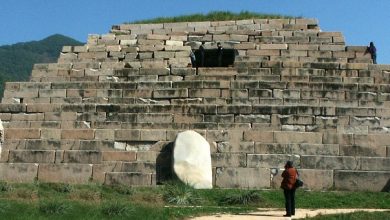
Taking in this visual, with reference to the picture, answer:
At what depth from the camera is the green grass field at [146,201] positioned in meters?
10.2

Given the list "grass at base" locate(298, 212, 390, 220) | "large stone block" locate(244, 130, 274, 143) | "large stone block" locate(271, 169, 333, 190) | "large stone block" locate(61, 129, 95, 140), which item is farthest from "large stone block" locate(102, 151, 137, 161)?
"grass at base" locate(298, 212, 390, 220)

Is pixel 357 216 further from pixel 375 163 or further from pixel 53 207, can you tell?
pixel 53 207

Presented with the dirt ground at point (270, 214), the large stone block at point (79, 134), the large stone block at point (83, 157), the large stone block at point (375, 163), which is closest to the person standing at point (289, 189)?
the dirt ground at point (270, 214)

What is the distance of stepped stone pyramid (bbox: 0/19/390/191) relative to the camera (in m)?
14.7

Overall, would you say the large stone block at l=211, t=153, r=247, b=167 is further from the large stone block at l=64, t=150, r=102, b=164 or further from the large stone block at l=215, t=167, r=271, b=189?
the large stone block at l=64, t=150, r=102, b=164

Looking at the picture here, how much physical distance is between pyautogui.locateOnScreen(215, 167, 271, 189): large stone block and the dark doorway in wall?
805 cm

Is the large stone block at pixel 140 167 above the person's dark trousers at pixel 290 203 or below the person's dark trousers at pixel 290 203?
above

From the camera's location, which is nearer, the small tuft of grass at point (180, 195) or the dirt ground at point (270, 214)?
the dirt ground at point (270, 214)

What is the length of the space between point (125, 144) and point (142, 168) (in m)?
1.19

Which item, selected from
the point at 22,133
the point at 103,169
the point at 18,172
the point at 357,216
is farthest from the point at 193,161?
the point at 22,133

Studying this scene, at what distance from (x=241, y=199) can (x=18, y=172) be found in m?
6.87

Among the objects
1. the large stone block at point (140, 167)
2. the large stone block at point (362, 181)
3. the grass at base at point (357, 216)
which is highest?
the large stone block at point (140, 167)

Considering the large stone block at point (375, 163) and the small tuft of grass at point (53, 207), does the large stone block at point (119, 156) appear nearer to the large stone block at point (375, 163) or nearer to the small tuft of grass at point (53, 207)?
the small tuft of grass at point (53, 207)

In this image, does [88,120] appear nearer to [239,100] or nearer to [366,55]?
[239,100]
